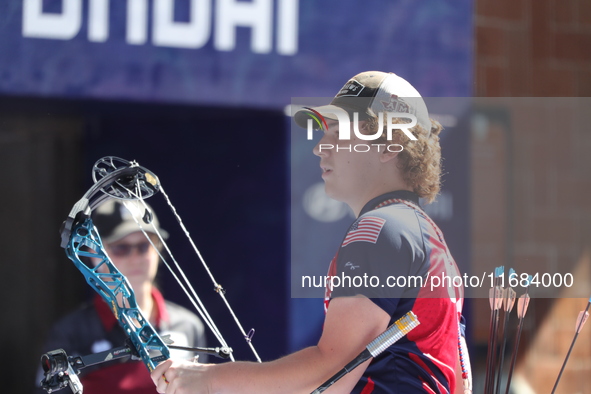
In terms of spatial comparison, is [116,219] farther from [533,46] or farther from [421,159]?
[533,46]

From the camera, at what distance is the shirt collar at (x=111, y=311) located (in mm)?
2404

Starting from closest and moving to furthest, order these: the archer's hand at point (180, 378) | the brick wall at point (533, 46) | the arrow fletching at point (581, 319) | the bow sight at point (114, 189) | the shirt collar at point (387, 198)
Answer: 1. the archer's hand at point (180, 378)
2. the bow sight at point (114, 189)
3. the shirt collar at point (387, 198)
4. the arrow fletching at point (581, 319)
5. the brick wall at point (533, 46)

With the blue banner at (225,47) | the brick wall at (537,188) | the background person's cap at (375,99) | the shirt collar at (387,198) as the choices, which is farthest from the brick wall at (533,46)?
the shirt collar at (387,198)

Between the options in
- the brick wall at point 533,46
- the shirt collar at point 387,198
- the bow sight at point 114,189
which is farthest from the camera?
the brick wall at point 533,46

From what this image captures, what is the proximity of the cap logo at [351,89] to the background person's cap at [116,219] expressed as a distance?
79 cm

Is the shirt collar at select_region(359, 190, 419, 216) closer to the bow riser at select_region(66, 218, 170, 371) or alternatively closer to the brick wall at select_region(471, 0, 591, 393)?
the brick wall at select_region(471, 0, 591, 393)

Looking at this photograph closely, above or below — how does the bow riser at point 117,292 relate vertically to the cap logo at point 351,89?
below

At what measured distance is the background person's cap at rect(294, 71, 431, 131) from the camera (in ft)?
7.67

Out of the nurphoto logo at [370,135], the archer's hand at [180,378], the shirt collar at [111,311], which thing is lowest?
the archer's hand at [180,378]

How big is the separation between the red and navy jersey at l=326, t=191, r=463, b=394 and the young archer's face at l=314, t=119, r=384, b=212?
6 centimetres

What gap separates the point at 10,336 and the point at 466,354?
1600 mm

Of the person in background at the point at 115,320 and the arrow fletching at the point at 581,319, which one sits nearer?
the person in background at the point at 115,320

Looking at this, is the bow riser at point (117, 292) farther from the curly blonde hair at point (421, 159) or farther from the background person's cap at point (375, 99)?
the curly blonde hair at point (421, 159)

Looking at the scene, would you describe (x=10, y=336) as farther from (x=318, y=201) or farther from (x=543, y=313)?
(x=543, y=313)
